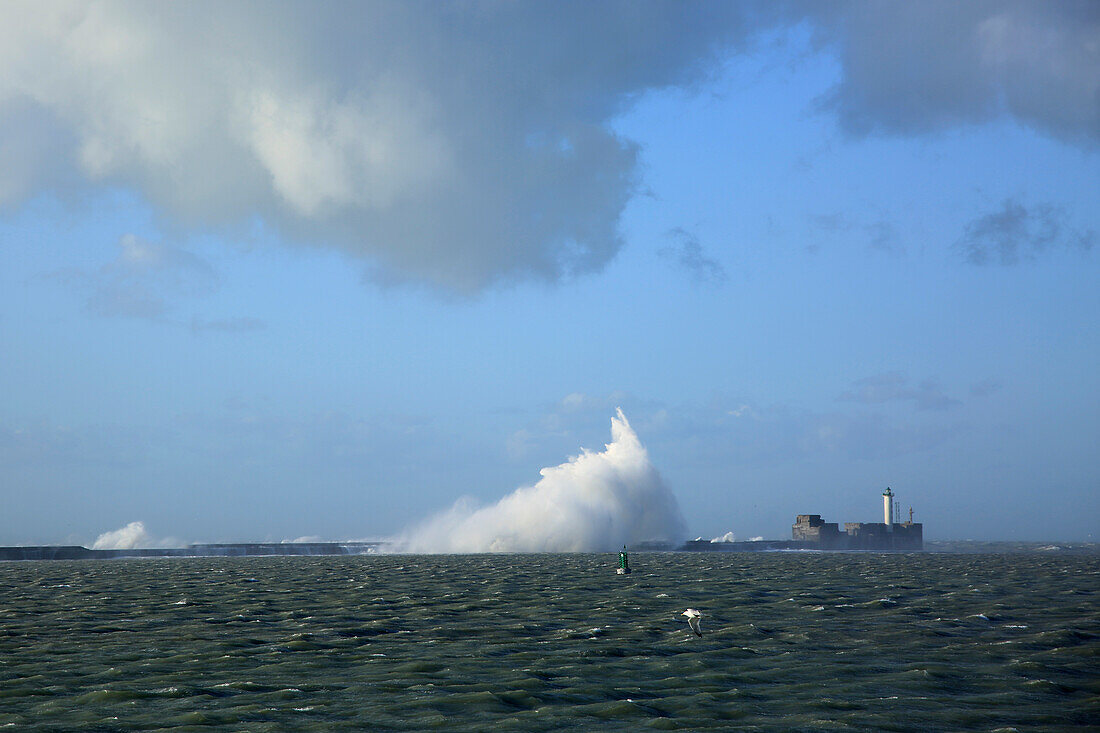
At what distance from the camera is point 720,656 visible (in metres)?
24.4

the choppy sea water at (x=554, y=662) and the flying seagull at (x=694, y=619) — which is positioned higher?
the flying seagull at (x=694, y=619)

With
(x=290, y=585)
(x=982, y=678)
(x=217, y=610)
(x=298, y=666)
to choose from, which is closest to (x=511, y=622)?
(x=298, y=666)

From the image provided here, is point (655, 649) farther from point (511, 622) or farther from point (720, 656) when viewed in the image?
point (511, 622)

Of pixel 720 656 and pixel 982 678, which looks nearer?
pixel 982 678

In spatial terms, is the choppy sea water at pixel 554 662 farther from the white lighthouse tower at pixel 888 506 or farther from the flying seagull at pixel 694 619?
the white lighthouse tower at pixel 888 506

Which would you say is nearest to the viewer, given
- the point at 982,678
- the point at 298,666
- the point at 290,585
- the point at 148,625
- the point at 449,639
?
the point at 982,678

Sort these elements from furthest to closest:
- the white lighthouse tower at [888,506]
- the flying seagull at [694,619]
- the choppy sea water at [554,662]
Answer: the white lighthouse tower at [888,506] < the flying seagull at [694,619] < the choppy sea water at [554,662]

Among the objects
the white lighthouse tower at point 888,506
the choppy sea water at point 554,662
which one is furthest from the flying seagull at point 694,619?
the white lighthouse tower at point 888,506

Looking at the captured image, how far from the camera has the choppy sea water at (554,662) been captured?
17.4m

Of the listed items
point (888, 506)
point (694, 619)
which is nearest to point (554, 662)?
point (694, 619)

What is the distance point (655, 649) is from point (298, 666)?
948cm

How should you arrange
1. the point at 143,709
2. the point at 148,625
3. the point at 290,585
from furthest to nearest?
the point at 290,585, the point at 148,625, the point at 143,709

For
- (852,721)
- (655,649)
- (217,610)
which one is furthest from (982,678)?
(217,610)

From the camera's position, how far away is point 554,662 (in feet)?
76.9
